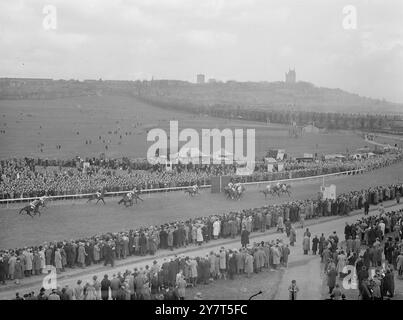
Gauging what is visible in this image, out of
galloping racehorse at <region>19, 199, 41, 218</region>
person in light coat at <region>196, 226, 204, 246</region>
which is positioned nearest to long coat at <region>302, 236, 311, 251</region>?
person in light coat at <region>196, 226, 204, 246</region>

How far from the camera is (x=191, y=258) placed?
17234mm

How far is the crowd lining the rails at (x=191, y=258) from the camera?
14.2 meters

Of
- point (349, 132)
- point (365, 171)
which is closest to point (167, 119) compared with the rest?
point (349, 132)

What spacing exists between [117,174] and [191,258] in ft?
59.5

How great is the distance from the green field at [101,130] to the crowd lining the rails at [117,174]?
29.5ft

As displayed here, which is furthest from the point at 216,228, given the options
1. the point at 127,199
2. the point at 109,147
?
the point at 109,147

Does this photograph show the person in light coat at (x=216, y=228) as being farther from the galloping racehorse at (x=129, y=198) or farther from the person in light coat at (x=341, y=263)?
the galloping racehorse at (x=129, y=198)

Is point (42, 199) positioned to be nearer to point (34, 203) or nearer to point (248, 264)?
point (34, 203)

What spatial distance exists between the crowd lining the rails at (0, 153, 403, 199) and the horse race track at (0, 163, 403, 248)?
818mm

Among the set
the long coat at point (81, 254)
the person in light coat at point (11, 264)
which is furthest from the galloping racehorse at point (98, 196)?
the person in light coat at point (11, 264)

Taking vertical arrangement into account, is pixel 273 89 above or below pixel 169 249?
above

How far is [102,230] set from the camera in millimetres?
21781
